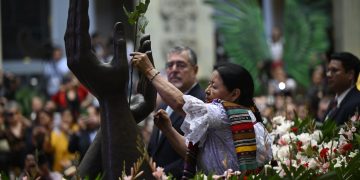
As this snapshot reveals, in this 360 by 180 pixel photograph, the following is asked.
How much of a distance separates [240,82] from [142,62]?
0.71m

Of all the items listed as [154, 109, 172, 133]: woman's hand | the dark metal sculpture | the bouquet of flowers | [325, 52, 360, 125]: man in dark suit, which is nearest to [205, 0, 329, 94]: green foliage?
[325, 52, 360, 125]: man in dark suit

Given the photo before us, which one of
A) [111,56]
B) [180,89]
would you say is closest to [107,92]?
[180,89]

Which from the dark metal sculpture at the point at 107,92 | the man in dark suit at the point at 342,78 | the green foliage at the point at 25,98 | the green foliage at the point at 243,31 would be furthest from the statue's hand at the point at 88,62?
the green foliage at the point at 243,31

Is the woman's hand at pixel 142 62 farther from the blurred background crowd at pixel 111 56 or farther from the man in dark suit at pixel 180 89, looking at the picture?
the blurred background crowd at pixel 111 56

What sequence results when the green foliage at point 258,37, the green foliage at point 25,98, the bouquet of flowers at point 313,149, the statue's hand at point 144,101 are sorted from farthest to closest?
the green foliage at point 258,37, the green foliage at point 25,98, the statue's hand at point 144,101, the bouquet of flowers at point 313,149

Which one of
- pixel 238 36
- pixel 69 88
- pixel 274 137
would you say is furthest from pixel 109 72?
pixel 238 36

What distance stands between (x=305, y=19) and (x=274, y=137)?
14.2m

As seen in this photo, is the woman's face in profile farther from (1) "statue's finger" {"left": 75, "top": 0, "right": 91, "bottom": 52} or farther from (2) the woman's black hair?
(1) "statue's finger" {"left": 75, "top": 0, "right": 91, "bottom": 52}

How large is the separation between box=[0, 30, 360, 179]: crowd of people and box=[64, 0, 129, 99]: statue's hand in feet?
0.71

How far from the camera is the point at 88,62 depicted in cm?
733

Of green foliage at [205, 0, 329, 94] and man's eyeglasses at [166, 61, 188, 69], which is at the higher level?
man's eyeglasses at [166, 61, 188, 69]

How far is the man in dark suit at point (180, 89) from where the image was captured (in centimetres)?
901

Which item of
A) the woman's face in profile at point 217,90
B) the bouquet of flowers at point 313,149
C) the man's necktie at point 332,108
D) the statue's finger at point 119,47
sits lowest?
the man's necktie at point 332,108

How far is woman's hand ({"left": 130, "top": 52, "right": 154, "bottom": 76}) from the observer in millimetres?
7625
